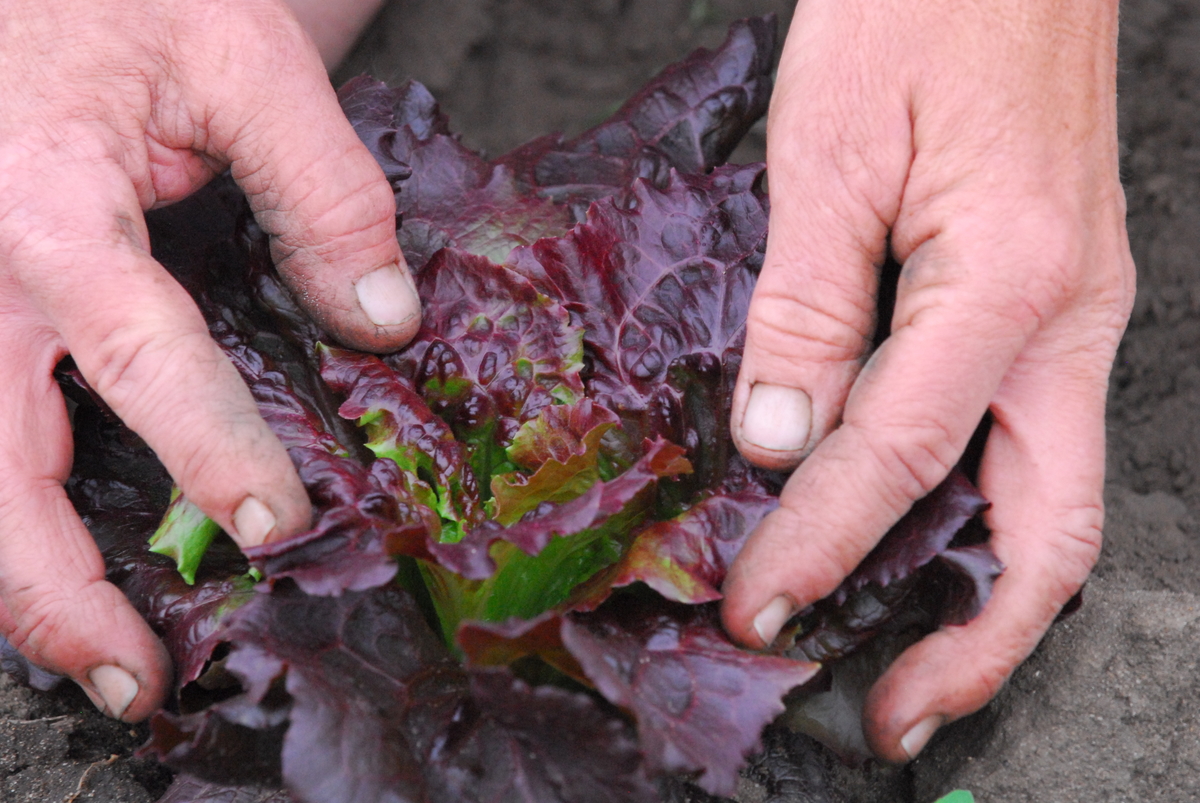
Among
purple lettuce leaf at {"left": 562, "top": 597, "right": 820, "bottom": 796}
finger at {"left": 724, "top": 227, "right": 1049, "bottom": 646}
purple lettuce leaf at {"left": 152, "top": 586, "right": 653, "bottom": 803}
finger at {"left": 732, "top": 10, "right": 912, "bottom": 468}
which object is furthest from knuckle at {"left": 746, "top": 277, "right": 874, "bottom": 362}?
purple lettuce leaf at {"left": 152, "top": 586, "right": 653, "bottom": 803}

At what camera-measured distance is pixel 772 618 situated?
190 cm

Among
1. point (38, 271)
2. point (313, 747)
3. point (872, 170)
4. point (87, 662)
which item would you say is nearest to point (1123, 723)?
point (872, 170)

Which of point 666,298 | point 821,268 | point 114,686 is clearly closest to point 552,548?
point 666,298

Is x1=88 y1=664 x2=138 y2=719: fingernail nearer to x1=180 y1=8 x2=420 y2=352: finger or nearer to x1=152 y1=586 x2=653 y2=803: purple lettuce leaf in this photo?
x1=152 y1=586 x2=653 y2=803: purple lettuce leaf

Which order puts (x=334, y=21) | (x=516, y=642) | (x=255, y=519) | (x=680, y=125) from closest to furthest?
(x=516, y=642), (x=255, y=519), (x=680, y=125), (x=334, y=21)

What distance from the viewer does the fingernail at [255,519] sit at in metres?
1.81

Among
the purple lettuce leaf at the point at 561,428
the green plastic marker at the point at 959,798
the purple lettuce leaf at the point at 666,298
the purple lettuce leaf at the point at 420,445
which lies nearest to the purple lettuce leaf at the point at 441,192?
the purple lettuce leaf at the point at 666,298

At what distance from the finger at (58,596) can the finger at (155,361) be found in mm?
336

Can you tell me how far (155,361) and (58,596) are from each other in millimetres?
→ 544

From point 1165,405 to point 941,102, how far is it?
226 cm

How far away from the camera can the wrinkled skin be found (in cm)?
190

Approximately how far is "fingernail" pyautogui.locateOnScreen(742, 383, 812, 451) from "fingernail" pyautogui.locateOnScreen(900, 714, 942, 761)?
62cm

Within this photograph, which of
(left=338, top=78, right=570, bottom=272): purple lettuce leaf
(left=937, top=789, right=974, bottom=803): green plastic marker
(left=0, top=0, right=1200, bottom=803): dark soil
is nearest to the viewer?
(left=937, top=789, right=974, bottom=803): green plastic marker

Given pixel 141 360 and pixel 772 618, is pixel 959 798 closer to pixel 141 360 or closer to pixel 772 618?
pixel 772 618
